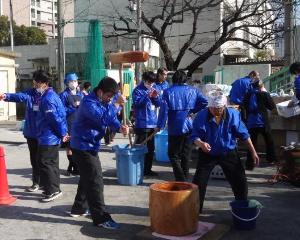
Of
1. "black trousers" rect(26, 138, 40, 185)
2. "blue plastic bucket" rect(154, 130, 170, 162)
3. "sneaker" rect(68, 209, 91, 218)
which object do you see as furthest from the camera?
"blue plastic bucket" rect(154, 130, 170, 162)

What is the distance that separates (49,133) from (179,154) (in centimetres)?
193

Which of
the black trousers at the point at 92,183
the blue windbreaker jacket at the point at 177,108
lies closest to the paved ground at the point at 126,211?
the black trousers at the point at 92,183

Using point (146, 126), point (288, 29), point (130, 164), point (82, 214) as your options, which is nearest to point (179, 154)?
point (130, 164)

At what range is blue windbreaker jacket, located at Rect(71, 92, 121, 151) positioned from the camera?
18.1 feet

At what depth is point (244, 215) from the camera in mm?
5492

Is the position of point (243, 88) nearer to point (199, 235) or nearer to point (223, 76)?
point (199, 235)

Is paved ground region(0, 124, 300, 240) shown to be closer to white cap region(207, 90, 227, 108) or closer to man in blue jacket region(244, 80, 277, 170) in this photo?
man in blue jacket region(244, 80, 277, 170)

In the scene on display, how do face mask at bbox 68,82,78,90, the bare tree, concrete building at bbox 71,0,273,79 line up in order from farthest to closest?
concrete building at bbox 71,0,273,79 < the bare tree < face mask at bbox 68,82,78,90

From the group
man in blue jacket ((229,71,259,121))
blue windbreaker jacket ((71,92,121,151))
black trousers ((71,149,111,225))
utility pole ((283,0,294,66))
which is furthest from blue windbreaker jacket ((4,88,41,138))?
utility pole ((283,0,294,66))

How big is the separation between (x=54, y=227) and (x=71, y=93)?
3.29 meters

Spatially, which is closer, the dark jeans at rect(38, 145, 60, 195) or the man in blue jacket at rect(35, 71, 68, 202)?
the man in blue jacket at rect(35, 71, 68, 202)

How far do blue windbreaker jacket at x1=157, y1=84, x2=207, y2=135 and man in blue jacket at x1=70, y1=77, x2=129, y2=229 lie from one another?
1481mm

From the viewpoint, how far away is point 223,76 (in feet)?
83.4

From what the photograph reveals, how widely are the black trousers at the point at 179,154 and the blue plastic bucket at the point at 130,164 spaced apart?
705mm
